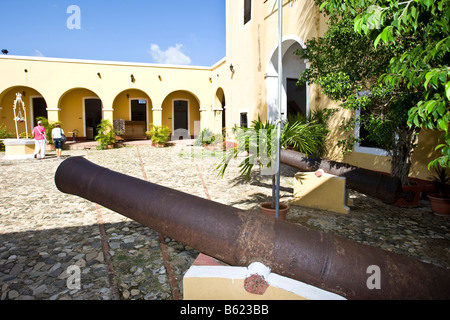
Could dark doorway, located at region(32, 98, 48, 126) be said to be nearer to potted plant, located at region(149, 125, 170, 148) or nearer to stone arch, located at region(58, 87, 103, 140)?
stone arch, located at region(58, 87, 103, 140)

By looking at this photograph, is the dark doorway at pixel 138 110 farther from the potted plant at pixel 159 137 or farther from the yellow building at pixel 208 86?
the potted plant at pixel 159 137

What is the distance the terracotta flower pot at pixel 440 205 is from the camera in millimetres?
4730

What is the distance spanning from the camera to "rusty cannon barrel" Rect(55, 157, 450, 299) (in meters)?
1.49

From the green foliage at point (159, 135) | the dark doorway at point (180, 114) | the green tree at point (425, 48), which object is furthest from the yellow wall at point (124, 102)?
the green tree at point (425, 48)

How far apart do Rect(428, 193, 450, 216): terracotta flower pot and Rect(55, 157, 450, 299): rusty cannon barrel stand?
406cm

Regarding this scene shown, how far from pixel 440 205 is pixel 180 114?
56.9ft

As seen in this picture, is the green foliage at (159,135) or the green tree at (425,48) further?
the green foliage at (159,135)

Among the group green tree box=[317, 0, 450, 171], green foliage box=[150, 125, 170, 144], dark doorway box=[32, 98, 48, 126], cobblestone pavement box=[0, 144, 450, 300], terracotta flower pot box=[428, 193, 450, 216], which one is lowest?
cobblestone pavement box=[0, 144, 450, 300]

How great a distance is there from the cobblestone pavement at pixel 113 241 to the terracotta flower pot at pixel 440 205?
0.41 feet

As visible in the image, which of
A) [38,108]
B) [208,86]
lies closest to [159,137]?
[208,86]

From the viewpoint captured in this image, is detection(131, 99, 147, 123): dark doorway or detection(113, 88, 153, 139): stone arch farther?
detection(131, 99, 147, 123): dark doorway

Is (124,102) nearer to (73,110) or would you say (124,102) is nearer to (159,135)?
(73,110)

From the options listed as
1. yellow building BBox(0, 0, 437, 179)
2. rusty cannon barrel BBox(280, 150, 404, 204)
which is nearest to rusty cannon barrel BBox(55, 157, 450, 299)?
rusty cannon barrel BBox(280, 150, 404, 204)
